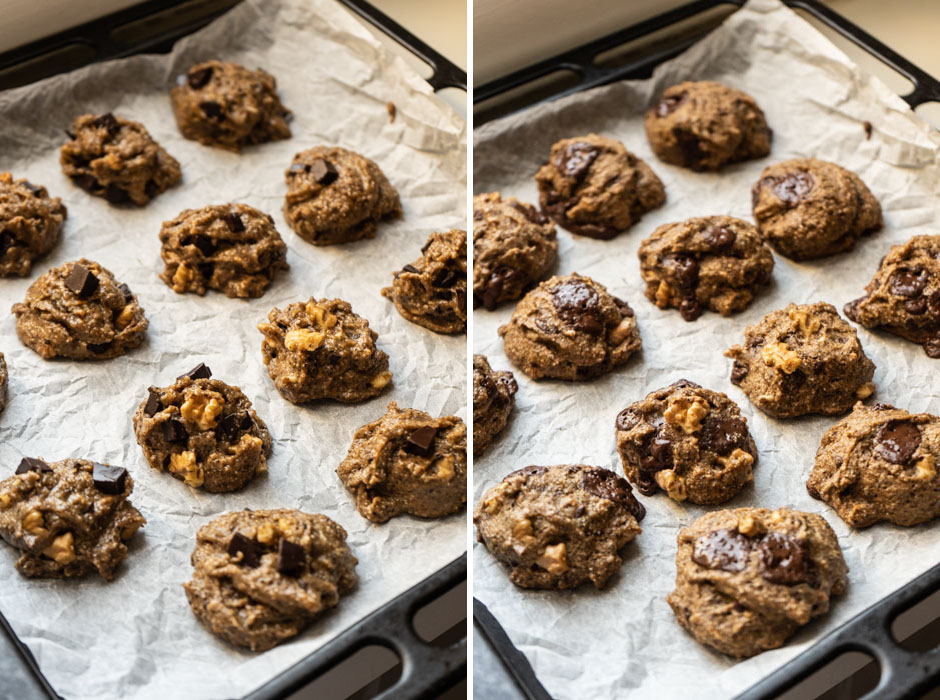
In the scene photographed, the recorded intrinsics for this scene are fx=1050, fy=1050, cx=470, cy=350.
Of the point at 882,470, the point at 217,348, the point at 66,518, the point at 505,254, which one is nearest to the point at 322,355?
the point at 217,348

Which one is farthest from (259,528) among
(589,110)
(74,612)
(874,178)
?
(874,178)

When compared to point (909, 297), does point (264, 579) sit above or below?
below

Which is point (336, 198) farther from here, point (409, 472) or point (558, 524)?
point (558, 524)

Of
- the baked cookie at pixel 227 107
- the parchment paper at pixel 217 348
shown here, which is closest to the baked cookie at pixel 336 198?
the parchment paper at pixel 217 348

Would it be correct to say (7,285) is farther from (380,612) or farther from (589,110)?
(589,110)

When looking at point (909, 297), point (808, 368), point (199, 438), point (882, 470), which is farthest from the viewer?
point (909, 297)

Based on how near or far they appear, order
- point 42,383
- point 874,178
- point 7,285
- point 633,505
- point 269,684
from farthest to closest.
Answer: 1. point 874,178
2. point 7,285
3. point 42,383
4. point 633,505
5. point 269,684
